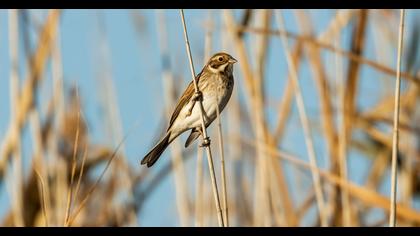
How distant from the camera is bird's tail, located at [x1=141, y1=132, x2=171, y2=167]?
3.62 m

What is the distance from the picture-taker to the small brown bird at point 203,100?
366cm

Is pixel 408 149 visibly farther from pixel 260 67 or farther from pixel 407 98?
pixel 260 67

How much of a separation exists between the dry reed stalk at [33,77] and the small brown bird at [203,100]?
2.09 ft

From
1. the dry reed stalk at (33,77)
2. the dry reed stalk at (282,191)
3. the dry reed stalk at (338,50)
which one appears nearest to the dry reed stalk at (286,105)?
the dry reed stalk at (282,191)

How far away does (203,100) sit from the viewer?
3643mm

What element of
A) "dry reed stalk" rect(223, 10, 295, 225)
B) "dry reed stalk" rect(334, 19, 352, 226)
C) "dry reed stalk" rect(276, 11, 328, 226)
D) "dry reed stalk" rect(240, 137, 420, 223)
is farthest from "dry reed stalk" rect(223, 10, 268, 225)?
"dry reed stalk" rect(334, 19, 352, 226)

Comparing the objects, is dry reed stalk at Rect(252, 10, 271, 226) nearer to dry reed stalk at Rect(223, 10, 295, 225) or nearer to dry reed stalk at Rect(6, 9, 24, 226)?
dry reed stalk at Rect(223, 10, 295, 225)

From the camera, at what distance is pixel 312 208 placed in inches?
173

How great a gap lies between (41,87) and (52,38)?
0.26m

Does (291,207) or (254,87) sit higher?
(254,87)

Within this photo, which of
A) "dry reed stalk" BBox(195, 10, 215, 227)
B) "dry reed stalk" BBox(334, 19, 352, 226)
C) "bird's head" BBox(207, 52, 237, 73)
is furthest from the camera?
"bird's head" BBox(207, 52, 237, 73)

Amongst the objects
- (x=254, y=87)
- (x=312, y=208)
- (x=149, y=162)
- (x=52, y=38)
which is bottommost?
(x=312, y=208)

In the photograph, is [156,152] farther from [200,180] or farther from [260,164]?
[260,164]
